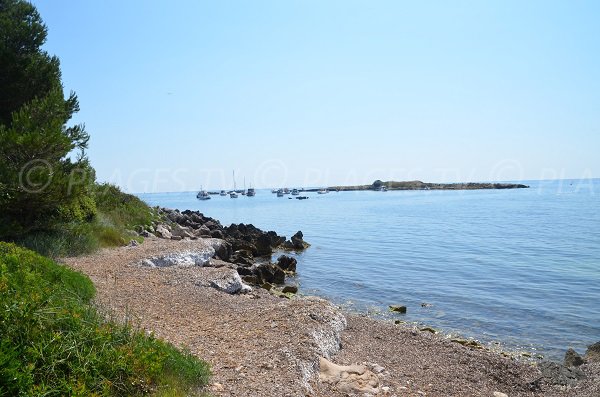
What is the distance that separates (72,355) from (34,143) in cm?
1031

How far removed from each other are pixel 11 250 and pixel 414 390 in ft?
23.7

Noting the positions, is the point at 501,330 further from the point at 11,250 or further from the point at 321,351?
the point at 11,250

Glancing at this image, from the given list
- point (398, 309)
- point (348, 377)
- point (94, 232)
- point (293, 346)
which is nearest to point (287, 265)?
point (398, 309)

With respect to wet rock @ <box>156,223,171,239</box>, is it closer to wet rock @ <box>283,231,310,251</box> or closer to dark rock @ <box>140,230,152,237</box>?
A: dark rock @ <box>140,230,152,237</box>

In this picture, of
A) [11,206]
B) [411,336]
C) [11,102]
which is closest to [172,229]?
[11,102]

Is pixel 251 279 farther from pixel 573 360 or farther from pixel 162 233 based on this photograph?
pixel 573 360

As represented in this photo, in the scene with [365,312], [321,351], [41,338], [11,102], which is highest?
[11,102]

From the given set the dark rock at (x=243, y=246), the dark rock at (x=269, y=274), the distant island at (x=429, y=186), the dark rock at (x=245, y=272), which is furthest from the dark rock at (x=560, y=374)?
the distant island at (x=429, y=186)

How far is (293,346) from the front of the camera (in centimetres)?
768

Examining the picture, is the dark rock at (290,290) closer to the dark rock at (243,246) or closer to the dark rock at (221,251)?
the dark rock at (221,251)

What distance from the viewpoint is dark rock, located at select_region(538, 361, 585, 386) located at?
9.29 meters

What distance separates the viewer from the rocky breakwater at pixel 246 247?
2012cm

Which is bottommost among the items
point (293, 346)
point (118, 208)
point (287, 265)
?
point (287, 265)

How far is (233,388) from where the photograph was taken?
5.97m
